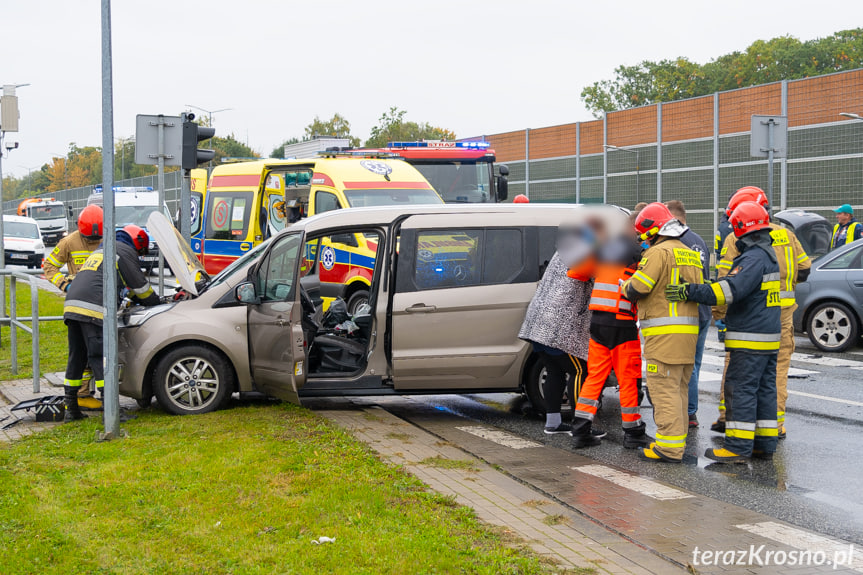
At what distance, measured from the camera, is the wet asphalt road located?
19.3ft

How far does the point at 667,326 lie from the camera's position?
6.93 meters

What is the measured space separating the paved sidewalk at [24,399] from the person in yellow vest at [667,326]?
5.11 meters

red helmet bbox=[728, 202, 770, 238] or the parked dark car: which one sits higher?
red helmet bbox=[728, 202, 770, 238]

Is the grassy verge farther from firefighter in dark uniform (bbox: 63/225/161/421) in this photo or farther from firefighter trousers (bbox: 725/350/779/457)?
firefighter trousers (bbox: 725/350/779/457)

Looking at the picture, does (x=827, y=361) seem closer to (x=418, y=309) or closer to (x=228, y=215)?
(x=418, y=309)

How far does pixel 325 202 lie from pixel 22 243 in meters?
21.1

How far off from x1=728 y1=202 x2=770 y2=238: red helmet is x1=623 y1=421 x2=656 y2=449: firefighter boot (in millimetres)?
1814

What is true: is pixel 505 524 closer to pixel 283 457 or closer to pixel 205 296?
pixel 283 457

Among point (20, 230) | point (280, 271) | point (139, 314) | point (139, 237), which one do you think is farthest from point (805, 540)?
point (20, 230)

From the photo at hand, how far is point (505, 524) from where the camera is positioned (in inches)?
206

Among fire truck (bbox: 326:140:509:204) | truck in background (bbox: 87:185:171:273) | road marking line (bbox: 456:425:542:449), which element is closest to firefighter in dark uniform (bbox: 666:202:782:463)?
road marking line (bbox: 456:425:542:449)

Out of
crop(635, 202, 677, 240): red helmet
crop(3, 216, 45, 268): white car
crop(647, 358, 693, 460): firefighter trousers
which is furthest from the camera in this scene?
crop(3, 216, 45, 268): white car

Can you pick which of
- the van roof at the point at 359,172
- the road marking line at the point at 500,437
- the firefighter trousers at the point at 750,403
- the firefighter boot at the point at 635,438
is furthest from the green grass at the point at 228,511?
the van roof at the point at 359,172

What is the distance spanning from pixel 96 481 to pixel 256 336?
2.56 meters
